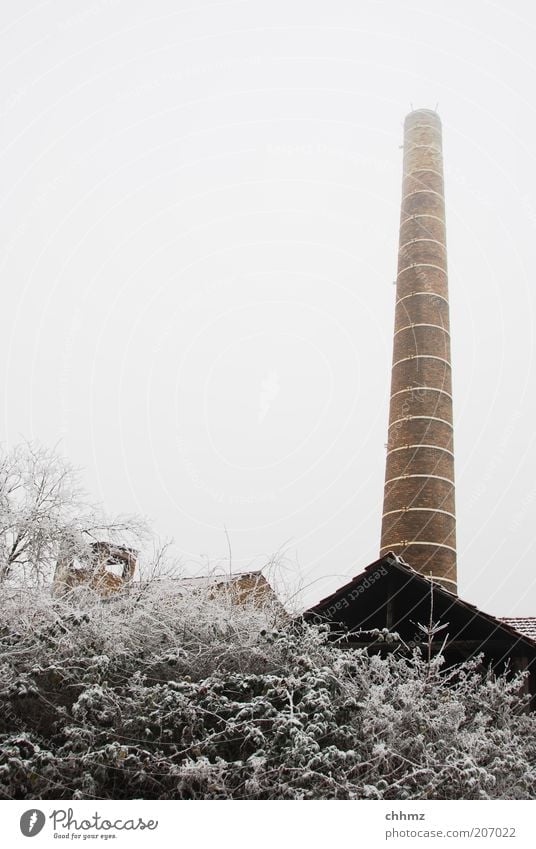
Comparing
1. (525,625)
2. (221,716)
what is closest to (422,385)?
(525,625)

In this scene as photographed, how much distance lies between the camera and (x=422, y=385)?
1449cm

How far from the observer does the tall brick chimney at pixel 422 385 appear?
42.9 feet

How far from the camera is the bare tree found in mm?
9914

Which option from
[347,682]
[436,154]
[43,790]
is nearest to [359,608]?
[347,682]

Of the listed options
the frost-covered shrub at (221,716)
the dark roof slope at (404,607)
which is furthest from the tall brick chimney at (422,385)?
the frost-covered shrub at (221,716)

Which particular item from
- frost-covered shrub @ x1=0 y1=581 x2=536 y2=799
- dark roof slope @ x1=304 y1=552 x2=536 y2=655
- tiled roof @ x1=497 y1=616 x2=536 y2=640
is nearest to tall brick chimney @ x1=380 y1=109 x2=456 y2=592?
tiled roof @ x1=497 y1=616 x2=536 y2=640

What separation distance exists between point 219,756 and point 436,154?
1544 cm

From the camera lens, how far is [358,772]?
545 cm

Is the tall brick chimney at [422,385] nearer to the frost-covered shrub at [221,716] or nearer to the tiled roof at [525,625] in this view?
the tiled roof at [525,625]

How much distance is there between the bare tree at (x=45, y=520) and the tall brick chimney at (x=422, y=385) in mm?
4747

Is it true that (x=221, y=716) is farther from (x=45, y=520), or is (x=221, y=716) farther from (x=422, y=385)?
(x=422, y=385)

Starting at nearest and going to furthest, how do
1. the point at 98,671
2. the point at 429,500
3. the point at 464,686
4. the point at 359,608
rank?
the point at 98,671, the point at 464,686, the point at 359,608, the point at 429,500

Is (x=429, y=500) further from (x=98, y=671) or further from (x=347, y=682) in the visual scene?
(x=98, y=671)

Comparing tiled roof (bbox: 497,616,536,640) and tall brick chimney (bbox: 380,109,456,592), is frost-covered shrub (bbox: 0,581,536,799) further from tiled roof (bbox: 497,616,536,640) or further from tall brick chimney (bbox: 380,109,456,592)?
tall brick chimney (bbox: 380,109,456,592)
